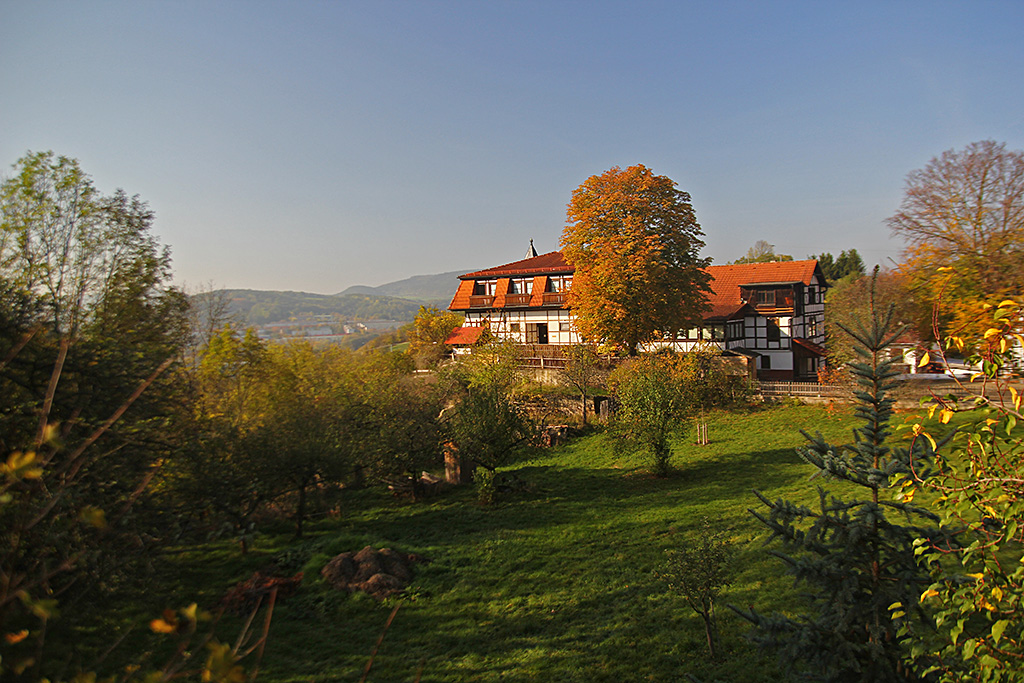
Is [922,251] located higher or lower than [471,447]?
higher

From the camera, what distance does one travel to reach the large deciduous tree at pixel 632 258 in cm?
2812

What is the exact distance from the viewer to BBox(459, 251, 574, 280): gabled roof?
127 feet

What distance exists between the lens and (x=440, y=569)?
12.7 meters

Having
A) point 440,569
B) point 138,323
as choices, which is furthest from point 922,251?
point 138,323

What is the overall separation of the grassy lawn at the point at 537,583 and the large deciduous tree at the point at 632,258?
10020mm

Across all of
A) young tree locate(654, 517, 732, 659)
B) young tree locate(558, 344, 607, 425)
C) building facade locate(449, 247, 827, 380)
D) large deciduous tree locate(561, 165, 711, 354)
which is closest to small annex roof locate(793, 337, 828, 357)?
building facade locate(449, 247, 827, 380)

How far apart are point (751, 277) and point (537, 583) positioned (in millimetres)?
33277

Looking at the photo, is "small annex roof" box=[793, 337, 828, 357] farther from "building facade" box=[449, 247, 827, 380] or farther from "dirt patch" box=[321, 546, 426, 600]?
"dirt patch" box=[321, 546, 426, 600]

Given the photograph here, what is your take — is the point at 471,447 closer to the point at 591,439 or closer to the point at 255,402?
the point at 255,402

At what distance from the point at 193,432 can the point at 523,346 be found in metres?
25.5

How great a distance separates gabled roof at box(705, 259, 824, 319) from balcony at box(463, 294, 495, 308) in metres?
15.6

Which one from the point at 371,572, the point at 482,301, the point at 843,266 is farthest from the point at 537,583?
the point at 843,266

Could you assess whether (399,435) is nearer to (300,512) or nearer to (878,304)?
(300,512)

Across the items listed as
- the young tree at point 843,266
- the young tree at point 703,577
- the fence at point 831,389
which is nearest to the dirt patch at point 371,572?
the young tree at point 703,577
